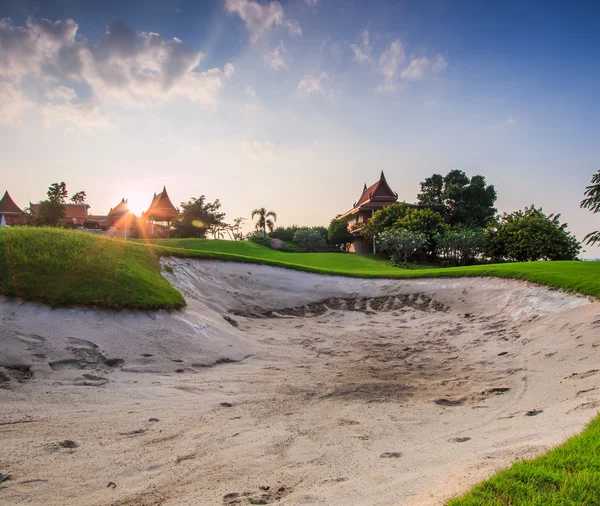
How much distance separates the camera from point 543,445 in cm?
381

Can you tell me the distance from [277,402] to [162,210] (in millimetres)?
62068

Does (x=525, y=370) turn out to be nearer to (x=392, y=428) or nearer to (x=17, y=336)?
(x=392, y=428)

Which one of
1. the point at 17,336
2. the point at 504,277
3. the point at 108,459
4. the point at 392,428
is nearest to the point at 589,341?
the point at 392,428

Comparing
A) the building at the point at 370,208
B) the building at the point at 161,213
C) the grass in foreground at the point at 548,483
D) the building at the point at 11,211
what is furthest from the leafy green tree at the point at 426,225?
the building at the point at 11,211

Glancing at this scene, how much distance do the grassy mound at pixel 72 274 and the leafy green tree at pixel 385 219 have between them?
35.9 m

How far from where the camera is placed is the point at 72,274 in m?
9.46

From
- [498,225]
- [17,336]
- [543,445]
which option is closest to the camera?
[543,445]

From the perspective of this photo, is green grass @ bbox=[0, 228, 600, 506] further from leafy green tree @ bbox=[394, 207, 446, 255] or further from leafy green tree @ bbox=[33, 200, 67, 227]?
leafy green tree @ bbox=[33, 200, 67, 227]

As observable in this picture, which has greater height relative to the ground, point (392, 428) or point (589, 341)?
point (589, 341)

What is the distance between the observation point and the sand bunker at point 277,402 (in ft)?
12.1

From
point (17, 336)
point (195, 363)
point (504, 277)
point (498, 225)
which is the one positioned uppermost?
point (498, 225)

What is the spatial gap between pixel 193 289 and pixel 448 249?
32628 millimetres

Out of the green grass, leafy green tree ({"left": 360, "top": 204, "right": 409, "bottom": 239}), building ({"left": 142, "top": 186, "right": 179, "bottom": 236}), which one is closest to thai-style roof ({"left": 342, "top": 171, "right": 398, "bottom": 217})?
leafy green tree ({"left": 360, "top": 204, "right": 409, "bottom": 239})

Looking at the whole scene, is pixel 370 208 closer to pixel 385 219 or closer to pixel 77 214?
pixel 385 219
